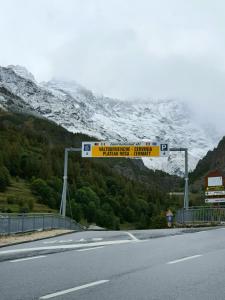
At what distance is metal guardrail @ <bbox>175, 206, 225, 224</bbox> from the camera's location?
3381cm

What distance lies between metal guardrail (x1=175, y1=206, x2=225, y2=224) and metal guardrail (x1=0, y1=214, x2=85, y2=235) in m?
8.58

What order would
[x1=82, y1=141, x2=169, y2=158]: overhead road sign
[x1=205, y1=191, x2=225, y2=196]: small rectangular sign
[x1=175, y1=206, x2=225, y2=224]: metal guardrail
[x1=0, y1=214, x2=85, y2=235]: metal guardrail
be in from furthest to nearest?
[x1=82, y1=141, x2=169, y2=158]: overhead road sign < [x1=205, y1=191, x2=225, y2=196]: small rectangular sign < [x1=175, y1=206, x2=225, y2=224]: metal guardrail < [x1=0, y1=214, x2=85, y2=235]: metal guardrail

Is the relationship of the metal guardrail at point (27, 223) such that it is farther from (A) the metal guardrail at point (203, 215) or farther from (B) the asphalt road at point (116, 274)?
(B) the asphalt road at point (116, 274)

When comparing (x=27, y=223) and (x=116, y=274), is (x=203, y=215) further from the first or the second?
(x=116, y=274)

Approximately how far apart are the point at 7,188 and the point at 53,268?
138128 mm

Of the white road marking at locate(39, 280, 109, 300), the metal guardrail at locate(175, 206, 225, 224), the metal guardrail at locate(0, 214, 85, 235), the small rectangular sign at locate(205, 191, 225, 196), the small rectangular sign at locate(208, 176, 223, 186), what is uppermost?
the small rectangular sign at locate(208, 176, 223, 186)

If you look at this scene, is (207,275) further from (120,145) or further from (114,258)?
(120,145)

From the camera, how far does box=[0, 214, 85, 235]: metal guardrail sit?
2553 centimetres

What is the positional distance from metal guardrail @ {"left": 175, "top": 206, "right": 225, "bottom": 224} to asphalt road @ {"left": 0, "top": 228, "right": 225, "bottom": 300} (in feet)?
61.6

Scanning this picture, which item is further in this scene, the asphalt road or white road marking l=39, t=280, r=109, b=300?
the asphalt road

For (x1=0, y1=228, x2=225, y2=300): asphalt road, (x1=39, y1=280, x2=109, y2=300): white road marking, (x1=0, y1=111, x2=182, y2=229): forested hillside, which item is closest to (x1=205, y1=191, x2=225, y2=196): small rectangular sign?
(x1=0, y1=228, x2=225, y2=300): asphalt road

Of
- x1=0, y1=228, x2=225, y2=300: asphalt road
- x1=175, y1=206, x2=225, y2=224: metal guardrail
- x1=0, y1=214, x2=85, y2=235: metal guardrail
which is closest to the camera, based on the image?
x1=0, y1=228, x2=225, y2=300: asphalt road

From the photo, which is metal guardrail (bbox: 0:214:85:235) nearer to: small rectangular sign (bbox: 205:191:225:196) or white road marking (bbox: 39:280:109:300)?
small rectangular sign (bbox: 205:191:225:196)

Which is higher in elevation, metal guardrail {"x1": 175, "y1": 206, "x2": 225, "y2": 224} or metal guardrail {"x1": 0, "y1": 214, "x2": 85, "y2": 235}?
metal guardrail {"x1": 175, "y1": 206, "x2": 225, "y2": 224}
